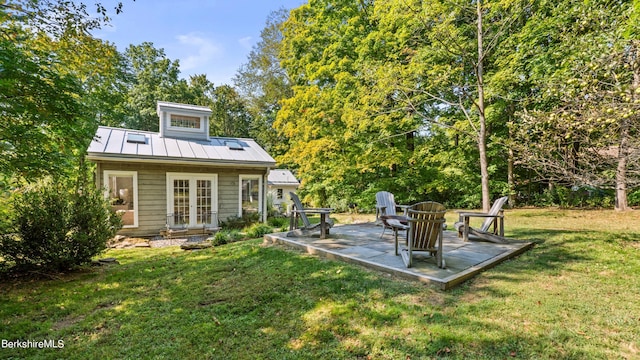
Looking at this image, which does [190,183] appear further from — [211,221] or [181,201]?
[211,221]

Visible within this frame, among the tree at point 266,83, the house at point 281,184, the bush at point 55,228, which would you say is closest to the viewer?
the bush at point 55,228

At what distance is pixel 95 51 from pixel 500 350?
6976mm

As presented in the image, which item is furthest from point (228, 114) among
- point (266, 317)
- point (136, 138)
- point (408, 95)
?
point (266, 317)

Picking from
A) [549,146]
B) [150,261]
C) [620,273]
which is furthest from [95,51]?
[620,273]

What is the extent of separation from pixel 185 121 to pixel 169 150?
2.14 metres

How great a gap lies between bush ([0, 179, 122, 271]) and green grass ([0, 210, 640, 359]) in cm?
37

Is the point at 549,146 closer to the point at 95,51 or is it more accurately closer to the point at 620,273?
the point at 620,273

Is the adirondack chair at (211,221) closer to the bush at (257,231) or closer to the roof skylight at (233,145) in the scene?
the bush at (257,231)

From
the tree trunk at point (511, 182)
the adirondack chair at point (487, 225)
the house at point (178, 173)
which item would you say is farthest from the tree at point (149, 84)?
the adirondack chair at point (487, 225)

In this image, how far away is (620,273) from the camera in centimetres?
412

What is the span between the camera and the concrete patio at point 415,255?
382 centimetres

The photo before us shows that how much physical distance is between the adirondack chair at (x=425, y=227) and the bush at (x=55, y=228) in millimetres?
5241

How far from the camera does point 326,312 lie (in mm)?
3027

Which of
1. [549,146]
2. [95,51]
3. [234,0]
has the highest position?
[234,0]
